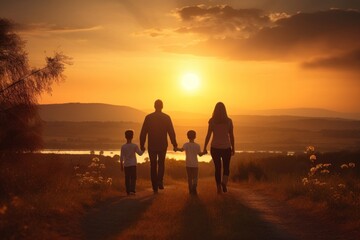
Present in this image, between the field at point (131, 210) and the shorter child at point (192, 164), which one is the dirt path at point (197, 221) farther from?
the shorter child at point (192, 164)

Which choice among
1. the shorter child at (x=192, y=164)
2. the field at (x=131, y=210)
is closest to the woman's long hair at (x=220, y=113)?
the shorter child at (x=192, y=164)

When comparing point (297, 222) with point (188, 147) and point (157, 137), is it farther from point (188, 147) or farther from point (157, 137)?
point (157, 137)

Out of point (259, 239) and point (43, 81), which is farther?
point (43, 81)

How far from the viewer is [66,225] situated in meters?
10.4

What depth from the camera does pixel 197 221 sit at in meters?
10.9

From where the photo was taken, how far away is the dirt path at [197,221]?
972 centimetres

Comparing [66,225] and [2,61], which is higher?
[2,61]

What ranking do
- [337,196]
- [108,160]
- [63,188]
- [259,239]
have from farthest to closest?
[108,160] → [63,188] → [337,196] → [259,239]

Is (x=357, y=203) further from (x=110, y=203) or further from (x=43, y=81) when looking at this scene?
(x=43, y=81)

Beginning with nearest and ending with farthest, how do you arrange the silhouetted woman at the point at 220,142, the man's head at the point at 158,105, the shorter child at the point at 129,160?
the silhouetted woman at the point at 220,142 → the shorter child at the point at 129,160 → the man's head at the point at 158,105

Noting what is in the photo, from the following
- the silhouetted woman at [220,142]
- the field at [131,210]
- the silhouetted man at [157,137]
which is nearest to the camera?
the field at [131,210]

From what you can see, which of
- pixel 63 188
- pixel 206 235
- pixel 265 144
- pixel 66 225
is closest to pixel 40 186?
pixel 63 188

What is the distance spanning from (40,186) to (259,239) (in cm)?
846

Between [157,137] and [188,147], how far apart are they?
1.01m
